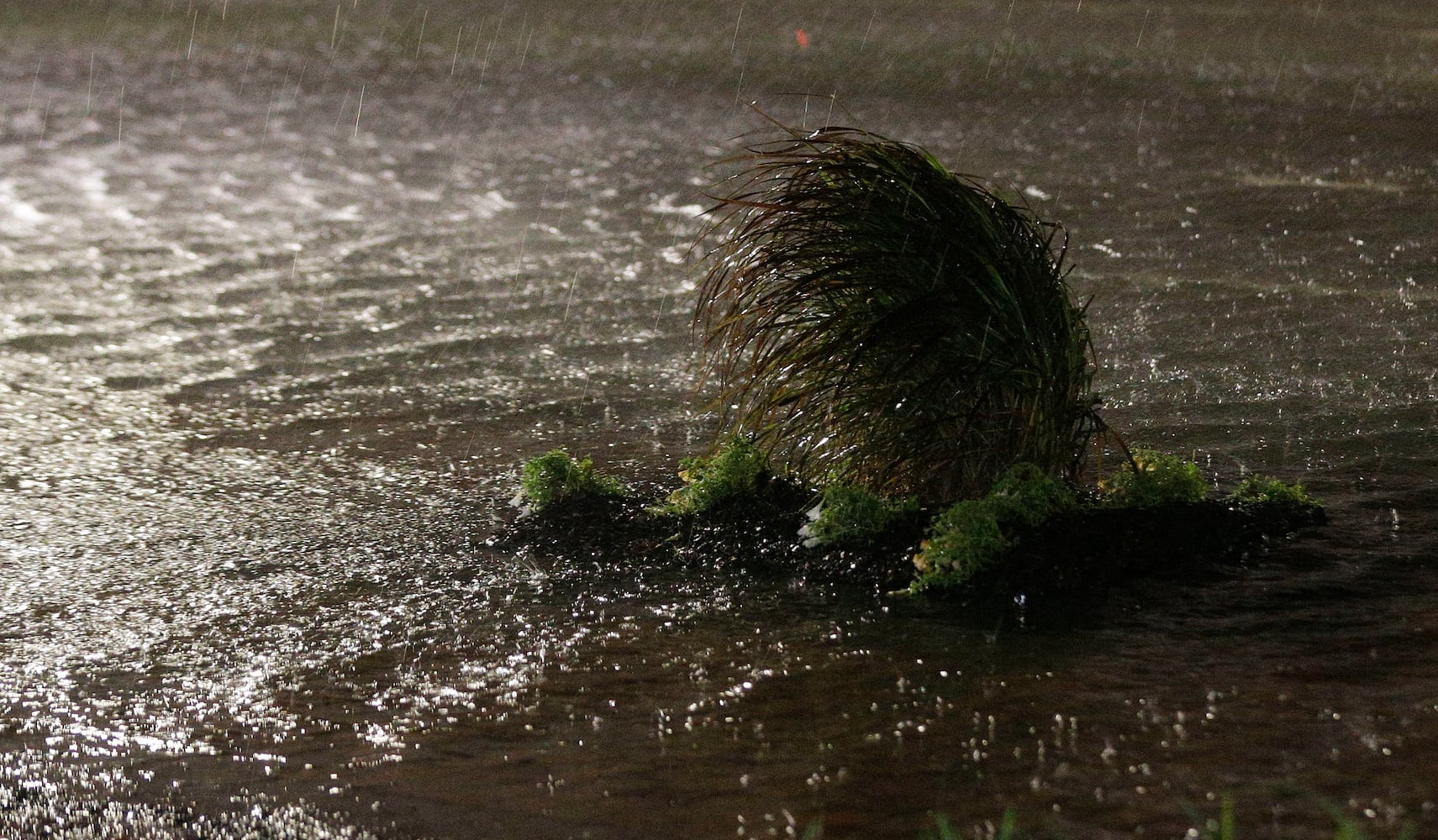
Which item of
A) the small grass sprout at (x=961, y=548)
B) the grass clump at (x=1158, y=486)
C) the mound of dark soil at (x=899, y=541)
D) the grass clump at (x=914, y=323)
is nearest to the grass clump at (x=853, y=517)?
the mound of dark soil at (x=899, y=541)

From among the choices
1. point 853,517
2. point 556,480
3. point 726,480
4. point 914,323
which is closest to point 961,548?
point 853,517

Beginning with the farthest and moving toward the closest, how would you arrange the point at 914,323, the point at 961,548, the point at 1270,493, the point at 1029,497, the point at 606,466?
the point at 606,466, the point at 1270,493, the point at 914,323, the point at 1029,497, the point at 961,548

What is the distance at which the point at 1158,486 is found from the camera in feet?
16.7

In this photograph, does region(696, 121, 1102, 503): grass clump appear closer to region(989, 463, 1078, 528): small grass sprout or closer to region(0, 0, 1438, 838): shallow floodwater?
region(989, 463, 1078, 528): small grass sprout

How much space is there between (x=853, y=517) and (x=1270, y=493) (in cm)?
141

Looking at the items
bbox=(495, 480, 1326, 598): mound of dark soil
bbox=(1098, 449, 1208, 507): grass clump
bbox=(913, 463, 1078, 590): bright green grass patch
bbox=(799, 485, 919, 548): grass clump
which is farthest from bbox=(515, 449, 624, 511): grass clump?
bbox=(1098, 449, 1208, 507): grass clump

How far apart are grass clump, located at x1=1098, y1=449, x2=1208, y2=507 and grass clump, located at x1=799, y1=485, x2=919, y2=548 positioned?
0.67 m

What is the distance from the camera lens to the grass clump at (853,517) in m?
4.99

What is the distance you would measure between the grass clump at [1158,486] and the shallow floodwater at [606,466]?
0.40m

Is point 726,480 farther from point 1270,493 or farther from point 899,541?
point 1270,493

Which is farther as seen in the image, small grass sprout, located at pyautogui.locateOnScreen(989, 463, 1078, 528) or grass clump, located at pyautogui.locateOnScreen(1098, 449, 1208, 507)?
grass clump, located at pyautogui.locateOnScreen(1098, 449, 1208, 507)

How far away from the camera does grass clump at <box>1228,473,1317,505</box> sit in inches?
205

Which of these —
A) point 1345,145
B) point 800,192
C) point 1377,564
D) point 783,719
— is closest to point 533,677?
point 783,719

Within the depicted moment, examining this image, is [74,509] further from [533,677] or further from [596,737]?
[596,737]
